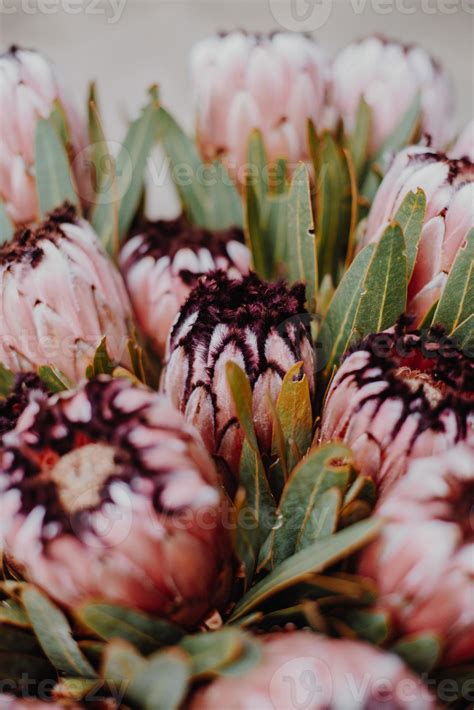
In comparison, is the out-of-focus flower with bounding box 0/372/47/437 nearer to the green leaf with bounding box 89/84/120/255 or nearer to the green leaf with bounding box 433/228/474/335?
the green leaf with bounding box 89/84/120/255

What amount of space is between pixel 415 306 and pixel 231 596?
15.1 inches

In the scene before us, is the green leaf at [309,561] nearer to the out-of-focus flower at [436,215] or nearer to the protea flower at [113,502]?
the protea flower at [113,502]

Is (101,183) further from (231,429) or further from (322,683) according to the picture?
(322,683)

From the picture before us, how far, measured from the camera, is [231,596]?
0.73 m

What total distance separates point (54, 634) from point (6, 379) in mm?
348

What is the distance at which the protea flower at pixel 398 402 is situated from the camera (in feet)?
2.16

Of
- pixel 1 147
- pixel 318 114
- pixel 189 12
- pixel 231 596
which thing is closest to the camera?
pixel 231 596

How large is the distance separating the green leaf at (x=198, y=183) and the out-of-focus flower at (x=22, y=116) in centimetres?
16

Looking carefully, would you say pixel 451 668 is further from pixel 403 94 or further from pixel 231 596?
pixel 403 94

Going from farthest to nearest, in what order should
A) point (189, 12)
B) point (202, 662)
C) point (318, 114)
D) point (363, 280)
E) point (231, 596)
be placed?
1. point (189, 12)
2. point (318, 114)
3. point (363, 280)
4. point (231, 596)
5. point (202, 662)

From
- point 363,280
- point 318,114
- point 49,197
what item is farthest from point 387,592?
point 318,114

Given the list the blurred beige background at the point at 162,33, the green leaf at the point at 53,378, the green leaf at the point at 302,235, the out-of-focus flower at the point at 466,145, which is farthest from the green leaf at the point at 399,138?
the blurred beige background at the point at 162,33

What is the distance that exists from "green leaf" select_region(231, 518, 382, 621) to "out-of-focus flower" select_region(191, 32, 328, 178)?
2.28ft

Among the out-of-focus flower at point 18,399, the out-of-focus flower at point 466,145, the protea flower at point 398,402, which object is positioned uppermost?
the out-of-focus flower at point 466,145
